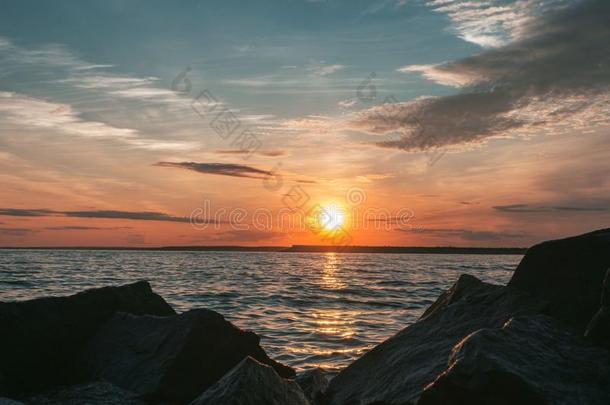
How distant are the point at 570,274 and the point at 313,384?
10.8ft

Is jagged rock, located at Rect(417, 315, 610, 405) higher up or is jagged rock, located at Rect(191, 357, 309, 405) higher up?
jagged rock, located at Rect(417, 315, 610, 405)

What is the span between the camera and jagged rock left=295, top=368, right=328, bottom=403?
6.50m

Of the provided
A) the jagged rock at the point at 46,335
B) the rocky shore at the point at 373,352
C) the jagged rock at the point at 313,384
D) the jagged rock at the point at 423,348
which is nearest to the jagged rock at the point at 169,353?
the rocky shore at the point at 373,352

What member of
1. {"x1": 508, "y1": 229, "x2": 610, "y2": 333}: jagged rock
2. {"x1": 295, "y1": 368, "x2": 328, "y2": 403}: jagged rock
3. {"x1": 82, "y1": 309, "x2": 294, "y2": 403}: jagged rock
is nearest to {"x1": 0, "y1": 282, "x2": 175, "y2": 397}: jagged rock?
{"x1": 82, "y1": 309, "x2": 294, "y2": 403}: jagged rock

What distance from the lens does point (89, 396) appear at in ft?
20.4

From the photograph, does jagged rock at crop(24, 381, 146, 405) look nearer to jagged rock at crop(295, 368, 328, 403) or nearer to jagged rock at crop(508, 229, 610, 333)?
jagged rock at crop(295, 368, 328, 403)

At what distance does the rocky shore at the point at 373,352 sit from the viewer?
366cm

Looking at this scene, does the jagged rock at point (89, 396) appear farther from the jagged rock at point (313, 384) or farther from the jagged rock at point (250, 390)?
the jagged rock at point (313, 384)

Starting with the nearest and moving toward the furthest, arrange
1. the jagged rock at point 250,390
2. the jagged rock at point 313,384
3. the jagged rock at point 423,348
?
the jagged rock at point 250,390 < the jagged rock at point 423,348 < the jagged rock at point 313,384

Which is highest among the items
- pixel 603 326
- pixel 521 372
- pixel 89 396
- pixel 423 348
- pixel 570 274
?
pixel 570 274

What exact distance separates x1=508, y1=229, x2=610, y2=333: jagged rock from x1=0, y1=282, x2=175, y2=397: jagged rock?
569cm

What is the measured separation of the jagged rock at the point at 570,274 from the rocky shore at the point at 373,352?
11 mm

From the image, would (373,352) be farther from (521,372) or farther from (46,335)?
(46,335)

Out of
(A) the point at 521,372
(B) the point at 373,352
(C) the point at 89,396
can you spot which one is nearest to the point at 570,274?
(B) the point at 373,352
